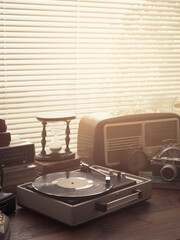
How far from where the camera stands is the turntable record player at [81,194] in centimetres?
115

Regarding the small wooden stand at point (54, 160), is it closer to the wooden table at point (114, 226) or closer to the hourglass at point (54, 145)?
the hourglass at point (54, 145)

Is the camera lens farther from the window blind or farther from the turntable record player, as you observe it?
the window blind

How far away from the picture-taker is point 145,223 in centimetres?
119

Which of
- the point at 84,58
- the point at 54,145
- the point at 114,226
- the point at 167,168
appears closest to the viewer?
the point at 114,226

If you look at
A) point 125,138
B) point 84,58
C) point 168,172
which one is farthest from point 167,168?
point 84,58

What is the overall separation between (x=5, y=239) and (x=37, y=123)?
944 mm

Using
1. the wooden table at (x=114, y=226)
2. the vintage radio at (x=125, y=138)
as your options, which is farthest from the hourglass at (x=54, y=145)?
the wooden table at (x=114, y=226)

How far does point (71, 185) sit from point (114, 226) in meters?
0.20

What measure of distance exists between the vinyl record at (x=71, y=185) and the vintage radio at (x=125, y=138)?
11.2 inches

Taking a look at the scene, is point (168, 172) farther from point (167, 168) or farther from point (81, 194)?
point (81, 194)

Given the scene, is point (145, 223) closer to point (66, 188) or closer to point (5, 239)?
point (66, 188)

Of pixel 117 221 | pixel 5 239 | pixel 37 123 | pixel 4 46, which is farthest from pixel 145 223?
pixel 4 46

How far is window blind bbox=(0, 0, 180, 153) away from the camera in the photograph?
1.81 m

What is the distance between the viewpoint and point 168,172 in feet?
4.87
